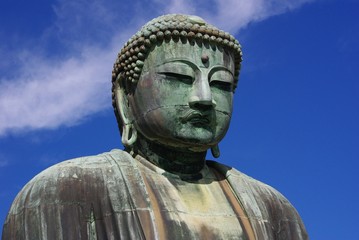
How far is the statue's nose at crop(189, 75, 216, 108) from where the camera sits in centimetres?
1029

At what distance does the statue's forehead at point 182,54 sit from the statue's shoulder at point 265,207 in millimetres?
1374

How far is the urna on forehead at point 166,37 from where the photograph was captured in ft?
34.8

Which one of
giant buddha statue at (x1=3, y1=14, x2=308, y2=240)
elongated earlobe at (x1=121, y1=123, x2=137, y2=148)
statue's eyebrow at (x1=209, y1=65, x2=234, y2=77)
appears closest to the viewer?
giant buddha statue at (x1=3, y1=14, x2=308, y2=240)

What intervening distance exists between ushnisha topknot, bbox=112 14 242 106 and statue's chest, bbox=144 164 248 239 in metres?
1.30

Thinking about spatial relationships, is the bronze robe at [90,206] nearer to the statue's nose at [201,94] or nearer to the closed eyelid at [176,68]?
the statue's nose at [201,94]

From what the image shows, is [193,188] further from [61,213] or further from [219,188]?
[61,213]

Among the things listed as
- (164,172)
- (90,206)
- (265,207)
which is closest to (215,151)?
(164,172)

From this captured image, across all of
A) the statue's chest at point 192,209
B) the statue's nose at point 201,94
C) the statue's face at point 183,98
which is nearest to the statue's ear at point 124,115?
the statue's face at point 183,98

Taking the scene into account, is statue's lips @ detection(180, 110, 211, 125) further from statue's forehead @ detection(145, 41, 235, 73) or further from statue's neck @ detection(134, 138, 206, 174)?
statue's forehead @ detection(145, 41, 235, 73)

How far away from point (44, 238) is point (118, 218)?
2.64 ft

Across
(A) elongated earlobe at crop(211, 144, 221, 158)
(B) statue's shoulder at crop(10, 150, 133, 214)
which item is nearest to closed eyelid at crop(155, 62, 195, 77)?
(A) elongated earlobe at crop(211, 144, 221, 158)

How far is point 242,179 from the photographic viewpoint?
11055mm

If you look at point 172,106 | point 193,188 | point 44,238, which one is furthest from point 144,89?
point 44,238

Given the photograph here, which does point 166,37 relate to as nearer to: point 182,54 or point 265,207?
point 182,54
